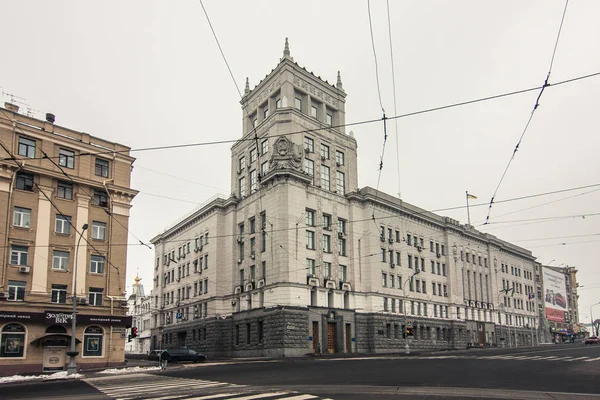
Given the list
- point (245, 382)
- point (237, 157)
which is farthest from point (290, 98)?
point (245, 382)

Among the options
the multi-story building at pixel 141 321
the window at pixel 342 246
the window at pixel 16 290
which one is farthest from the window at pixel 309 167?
the multi-story building at pixel 141 321

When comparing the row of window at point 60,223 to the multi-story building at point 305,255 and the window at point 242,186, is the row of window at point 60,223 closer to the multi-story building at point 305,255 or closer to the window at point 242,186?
the multi-story building at point 305,255

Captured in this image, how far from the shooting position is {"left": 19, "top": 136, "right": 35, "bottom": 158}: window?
38.1 meters

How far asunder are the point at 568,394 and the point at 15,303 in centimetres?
3446

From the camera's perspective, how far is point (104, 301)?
4056 centimetres

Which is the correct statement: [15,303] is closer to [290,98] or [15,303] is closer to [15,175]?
[15,175]

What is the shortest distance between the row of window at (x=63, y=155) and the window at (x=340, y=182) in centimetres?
2847

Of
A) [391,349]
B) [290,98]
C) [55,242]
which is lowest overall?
[391,349]

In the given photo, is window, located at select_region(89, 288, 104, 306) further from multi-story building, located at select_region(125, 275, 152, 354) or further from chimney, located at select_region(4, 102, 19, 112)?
multi-story building, located at select_region(125, 275, 152, 354)

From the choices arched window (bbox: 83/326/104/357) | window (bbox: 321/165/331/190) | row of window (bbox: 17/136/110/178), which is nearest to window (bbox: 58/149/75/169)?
row of window (bbox: 17/136/110/178)

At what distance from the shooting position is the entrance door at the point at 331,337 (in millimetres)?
55438

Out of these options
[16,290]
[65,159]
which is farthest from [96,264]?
[65,159]

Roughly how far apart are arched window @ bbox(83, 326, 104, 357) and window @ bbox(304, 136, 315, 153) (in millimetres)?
30167

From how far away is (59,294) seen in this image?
38.3 m
